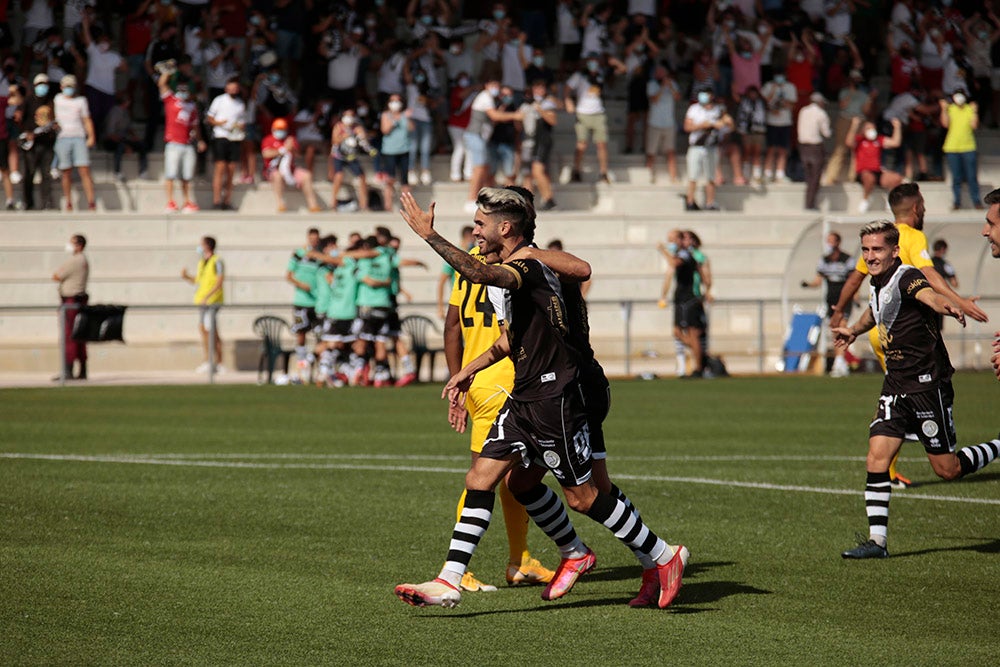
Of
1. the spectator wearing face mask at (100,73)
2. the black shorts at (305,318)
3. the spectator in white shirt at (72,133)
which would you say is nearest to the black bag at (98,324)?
the black shorts at (305,318)

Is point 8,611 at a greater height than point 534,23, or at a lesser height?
lesser

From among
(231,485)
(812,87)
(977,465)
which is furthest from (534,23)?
(977,465)

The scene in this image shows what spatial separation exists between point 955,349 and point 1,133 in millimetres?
17708

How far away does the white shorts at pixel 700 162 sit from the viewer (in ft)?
98.3

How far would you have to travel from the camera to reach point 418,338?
25797mm

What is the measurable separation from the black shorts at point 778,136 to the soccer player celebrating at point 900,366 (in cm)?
2208

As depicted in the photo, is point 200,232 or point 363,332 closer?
point 363,332

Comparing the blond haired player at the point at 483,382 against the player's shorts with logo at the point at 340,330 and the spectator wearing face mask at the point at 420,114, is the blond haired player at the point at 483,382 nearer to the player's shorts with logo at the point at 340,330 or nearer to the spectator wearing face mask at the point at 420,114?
the player's shorts with logo at the point at 340,330

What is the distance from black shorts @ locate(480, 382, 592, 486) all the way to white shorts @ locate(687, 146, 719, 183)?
23.0 m

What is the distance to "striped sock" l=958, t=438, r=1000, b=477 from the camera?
9.86 metres

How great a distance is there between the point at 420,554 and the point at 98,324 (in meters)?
15.8

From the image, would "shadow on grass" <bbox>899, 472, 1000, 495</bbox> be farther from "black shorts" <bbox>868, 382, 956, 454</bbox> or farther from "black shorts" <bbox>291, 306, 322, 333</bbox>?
"black shorts" <bbox>291, 306, 322, 333</bbox>

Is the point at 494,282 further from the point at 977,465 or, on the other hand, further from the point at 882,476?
the point at 977,465

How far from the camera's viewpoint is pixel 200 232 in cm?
2828
